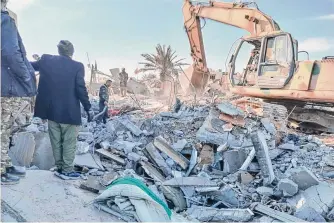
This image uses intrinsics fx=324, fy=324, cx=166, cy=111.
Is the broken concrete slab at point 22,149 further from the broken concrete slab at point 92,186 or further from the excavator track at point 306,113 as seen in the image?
the excavator track at point 306,113

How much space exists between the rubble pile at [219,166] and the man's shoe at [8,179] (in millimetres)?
850

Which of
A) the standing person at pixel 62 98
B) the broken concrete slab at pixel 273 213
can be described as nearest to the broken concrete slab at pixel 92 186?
the standing person at pixel 62 98

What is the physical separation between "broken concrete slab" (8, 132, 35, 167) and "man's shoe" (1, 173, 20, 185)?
106 centimetres

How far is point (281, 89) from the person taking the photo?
8617 mm

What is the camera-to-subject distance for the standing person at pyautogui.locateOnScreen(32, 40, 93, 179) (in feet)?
12.4

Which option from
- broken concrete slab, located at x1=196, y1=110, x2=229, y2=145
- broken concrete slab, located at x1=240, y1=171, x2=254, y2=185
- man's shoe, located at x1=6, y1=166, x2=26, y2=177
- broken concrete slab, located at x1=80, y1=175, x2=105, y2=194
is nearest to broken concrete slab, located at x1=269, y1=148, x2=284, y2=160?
broken concrete slab, located at x1=196, y1=110, x2=229, y2=145

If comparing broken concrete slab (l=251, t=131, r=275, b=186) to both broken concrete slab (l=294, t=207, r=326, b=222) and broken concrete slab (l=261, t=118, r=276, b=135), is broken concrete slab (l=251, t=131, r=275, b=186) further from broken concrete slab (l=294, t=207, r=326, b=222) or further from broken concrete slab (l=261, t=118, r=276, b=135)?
broken concrete slab (l=261, t=118, r=276, b=135)

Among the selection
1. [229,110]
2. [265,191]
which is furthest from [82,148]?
[229,110]

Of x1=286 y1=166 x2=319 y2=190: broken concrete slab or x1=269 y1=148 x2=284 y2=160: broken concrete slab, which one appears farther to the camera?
x1=269 y1=148 x2=284 y2=160: broken concrete slab

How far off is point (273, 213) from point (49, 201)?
2.44 metres

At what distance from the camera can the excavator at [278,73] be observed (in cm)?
794

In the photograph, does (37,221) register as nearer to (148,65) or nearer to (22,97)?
(22,97)

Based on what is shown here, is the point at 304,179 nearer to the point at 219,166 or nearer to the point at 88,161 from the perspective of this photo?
the point at 219,166

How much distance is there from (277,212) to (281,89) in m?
5.48
